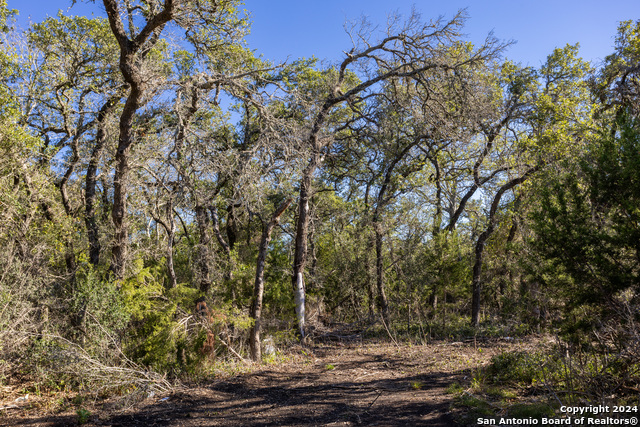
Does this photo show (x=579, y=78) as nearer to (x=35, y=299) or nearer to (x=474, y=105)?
(x=474, y=105)

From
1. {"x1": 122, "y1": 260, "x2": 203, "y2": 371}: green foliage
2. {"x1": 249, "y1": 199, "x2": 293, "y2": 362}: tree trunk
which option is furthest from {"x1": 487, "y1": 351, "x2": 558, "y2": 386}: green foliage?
{"x1": 122, "y1": 260, "x2": 203, "y2": 371}: green foliage

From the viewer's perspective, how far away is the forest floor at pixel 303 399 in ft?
18.6

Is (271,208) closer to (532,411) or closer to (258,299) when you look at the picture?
(258,299)

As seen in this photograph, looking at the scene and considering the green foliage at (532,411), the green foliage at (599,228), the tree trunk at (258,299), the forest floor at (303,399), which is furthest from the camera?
the tree trunk at (258,299)

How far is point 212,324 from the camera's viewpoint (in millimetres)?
8117

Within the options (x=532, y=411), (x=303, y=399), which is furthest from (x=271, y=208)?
(x=532, y=411)

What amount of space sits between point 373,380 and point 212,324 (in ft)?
10.3

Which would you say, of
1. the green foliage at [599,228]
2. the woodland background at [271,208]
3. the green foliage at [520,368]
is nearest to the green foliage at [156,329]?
the woodland background at [271,208]

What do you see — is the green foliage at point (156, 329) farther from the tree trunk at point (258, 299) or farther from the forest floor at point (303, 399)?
the tree trunk at point (258, 299)

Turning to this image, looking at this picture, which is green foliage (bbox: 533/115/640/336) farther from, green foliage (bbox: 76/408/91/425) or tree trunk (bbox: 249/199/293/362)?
green foliage (bbox: 76/408/91/425)

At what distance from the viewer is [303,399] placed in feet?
22.0

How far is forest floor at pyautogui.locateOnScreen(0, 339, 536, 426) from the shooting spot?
5672mm

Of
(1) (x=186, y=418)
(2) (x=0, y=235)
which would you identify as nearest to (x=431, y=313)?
(1) (x=186, y=418)

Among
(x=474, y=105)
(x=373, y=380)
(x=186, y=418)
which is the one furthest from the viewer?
(x=474, y=105)
